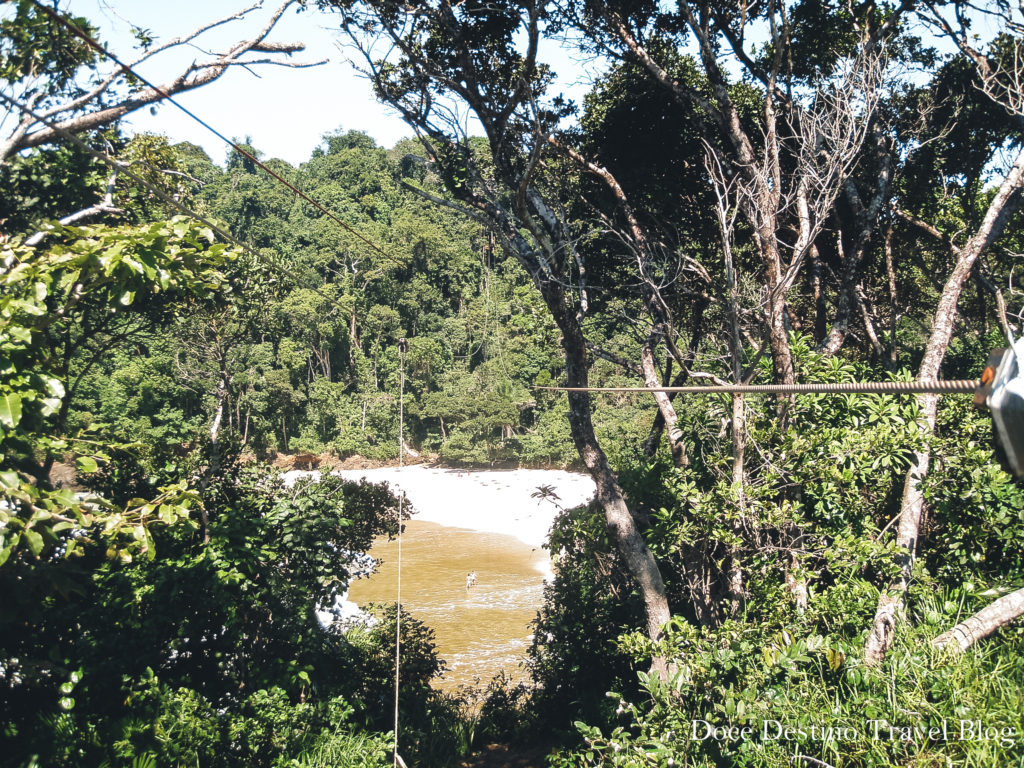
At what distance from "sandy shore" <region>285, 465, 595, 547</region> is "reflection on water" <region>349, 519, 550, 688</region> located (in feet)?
3.90

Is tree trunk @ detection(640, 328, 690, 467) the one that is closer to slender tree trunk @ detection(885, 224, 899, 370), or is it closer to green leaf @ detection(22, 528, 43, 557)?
slender tree trunk @ detection(885, 224, 899, 370)

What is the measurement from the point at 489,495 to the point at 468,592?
1229cm

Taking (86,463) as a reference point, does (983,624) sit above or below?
below

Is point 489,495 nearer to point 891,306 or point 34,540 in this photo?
point 891,306

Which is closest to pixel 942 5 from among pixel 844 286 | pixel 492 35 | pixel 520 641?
pixel 844 286

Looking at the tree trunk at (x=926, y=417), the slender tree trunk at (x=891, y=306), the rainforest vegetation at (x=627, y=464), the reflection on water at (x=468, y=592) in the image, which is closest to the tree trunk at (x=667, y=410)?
the rainforest vegetation at (x=627, y=464)

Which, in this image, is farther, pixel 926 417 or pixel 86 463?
pixel 926 417

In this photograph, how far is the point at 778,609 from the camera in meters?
5.14

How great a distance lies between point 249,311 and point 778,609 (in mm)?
12149

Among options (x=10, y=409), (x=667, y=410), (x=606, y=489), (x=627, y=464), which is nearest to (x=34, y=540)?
(x=10, y=409)

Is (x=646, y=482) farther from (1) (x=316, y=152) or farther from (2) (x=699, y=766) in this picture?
(1) (x=316, y=152)

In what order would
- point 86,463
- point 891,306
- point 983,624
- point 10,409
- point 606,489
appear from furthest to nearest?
point 891,306 < point 606,489 < point 983,624 < point 86,463 < point 10,409

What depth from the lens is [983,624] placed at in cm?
407

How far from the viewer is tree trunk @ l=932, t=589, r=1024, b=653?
13.2 ft
